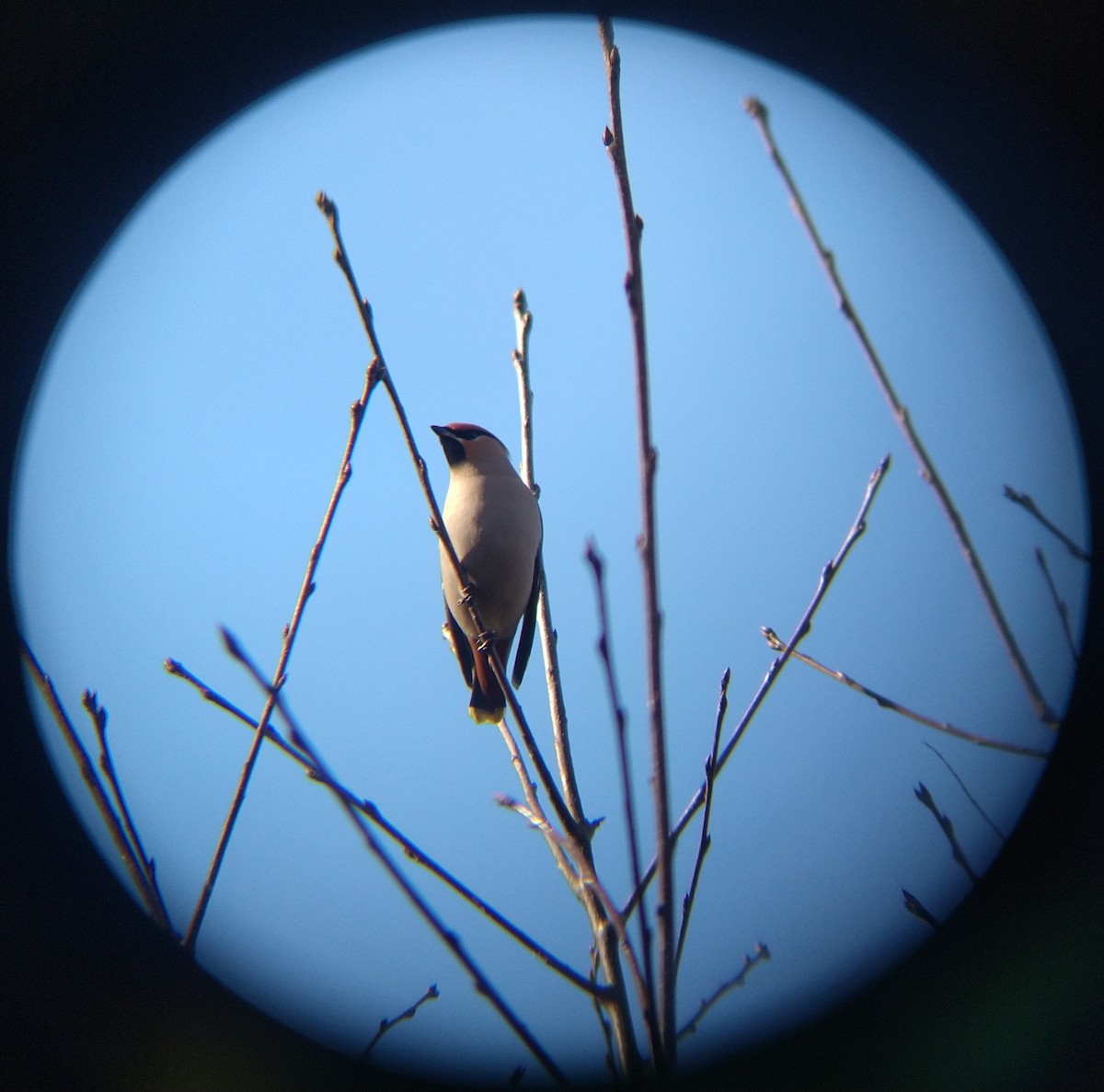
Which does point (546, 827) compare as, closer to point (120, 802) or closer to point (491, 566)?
point (120, 802)

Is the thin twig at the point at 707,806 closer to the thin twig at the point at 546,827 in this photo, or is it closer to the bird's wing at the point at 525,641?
the thin twig at the point at 546,827

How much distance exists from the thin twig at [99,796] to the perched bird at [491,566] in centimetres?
159

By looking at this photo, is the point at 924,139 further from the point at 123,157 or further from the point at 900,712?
the point at 123,157

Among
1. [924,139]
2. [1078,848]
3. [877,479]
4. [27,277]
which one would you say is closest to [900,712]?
[877,479]

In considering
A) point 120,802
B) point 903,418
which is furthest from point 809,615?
point 120,802

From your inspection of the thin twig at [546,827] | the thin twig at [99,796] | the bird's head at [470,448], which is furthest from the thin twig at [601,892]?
the bird's head at [470,448]

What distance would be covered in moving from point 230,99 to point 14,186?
54 cm

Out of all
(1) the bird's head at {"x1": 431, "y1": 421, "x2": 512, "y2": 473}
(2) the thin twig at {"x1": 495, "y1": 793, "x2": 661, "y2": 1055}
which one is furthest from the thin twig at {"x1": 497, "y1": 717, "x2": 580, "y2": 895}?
(1) the bird's head at {"x1": 431, "y1": 421, "x2": 512, "y2": 473}

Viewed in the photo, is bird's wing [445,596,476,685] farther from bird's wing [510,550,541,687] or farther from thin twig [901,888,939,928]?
thin twig [901,888,939,928]

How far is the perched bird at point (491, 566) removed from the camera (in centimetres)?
309

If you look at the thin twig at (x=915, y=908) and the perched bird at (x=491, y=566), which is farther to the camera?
the perched bird at (x=491, y=566)

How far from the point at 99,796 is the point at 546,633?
2.94 ft

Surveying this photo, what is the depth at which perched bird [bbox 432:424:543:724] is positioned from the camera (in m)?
3.09

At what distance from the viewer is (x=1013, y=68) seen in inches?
76.4
